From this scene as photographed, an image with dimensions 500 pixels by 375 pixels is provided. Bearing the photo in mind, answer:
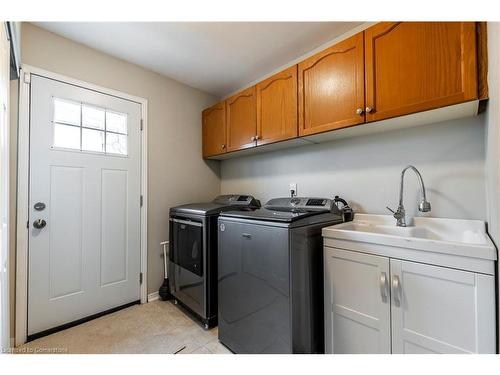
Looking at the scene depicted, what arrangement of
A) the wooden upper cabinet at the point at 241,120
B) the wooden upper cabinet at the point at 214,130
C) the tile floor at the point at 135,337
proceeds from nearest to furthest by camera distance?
the tile floor at the point at 135,337, the wooden upper cabinet at the point at 241,120, the wooden upper cabinet at the point at 214,130

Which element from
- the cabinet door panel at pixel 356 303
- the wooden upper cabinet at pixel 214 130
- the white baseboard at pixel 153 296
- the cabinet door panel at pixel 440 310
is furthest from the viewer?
the wooden upper cabinet at pixel 214 130

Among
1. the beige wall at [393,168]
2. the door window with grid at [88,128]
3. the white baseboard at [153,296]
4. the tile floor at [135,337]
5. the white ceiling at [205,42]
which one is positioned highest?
the white ceiling at [205,42]

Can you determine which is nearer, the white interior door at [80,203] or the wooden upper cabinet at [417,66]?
the wooden upper cabinet at [417,66]

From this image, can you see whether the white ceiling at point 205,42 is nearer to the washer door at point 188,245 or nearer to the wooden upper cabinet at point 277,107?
the wooden upper cabinet at point 277,107

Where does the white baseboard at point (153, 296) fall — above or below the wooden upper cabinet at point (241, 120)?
below

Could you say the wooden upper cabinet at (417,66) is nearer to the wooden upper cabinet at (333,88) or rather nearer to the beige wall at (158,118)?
the wooden upper cabinet at (333,88)

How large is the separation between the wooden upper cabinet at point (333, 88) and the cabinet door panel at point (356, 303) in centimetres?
92

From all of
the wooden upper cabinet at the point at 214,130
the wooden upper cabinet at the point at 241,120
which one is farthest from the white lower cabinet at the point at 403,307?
the wooden upper cabinet at the point at 214,130

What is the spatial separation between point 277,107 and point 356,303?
5.26ft

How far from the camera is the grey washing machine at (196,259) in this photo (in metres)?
1.95

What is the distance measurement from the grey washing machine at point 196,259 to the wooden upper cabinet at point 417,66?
1.48 metres

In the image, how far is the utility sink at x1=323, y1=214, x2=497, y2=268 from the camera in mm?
1009

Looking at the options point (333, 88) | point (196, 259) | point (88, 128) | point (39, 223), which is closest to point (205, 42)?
point (333, 88)

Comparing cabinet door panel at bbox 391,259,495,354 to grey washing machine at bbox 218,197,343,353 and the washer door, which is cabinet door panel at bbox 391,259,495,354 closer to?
grey washing machine at bbox 218,197,343,353
